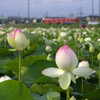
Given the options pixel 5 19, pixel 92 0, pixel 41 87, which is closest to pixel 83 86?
pixel 41 87

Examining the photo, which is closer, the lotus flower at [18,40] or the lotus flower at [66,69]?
the lotus flower at [66,69]

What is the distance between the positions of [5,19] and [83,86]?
23.8 m

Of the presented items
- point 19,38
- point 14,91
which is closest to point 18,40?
point 19,38

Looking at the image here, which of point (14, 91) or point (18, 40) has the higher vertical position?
point (18, 40)

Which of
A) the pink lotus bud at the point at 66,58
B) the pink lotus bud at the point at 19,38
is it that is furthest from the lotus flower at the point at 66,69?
the pink lotus bud at the point at 19,38

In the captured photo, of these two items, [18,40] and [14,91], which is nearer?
[14,91]

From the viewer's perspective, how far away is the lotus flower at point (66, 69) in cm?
53

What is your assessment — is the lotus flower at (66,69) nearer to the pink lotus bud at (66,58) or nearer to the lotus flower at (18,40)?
the pink lotus bud at (66,58)

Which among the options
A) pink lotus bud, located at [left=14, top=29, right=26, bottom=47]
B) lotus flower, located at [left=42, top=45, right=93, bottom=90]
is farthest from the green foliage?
pink lotus bud, located at [left=14, top=29, right=26, bottom=47]

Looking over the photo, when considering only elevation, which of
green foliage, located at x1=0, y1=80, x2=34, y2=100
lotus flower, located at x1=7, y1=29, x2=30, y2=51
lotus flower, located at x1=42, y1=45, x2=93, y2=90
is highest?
lotus flower, located at x1=7, y1=29, x2=30, y2=51

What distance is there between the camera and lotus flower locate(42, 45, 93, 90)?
1.74 ft

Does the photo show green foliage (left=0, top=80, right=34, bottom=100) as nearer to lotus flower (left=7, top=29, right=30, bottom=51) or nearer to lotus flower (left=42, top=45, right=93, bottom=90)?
lotus flower (left=42, top=45, right=93, bottom=90)

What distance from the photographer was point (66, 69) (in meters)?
0.55

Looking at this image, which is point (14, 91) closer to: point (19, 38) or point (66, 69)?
point (66, 69)
